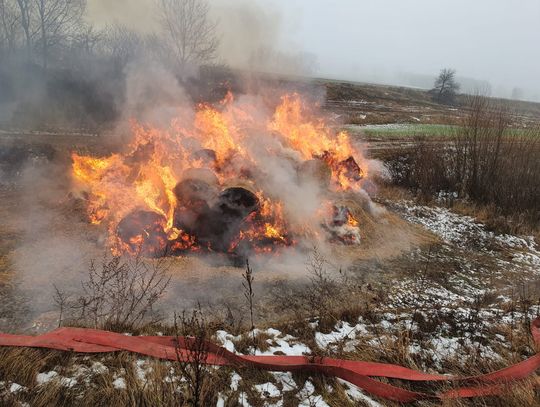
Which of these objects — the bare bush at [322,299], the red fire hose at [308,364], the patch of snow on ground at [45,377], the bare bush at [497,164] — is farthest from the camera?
the bare bush at [497,164]

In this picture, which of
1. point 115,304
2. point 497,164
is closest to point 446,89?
point 497,164

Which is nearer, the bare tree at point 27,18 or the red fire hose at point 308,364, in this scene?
the red fire hose at point 308,364

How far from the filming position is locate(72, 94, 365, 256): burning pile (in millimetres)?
6887

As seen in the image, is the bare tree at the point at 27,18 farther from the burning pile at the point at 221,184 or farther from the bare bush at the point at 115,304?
the bare bush at the point at 115,304

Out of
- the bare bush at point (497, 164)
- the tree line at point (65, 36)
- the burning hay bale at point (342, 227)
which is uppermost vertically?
the tree line at point (65, 36)

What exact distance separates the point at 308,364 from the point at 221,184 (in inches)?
186

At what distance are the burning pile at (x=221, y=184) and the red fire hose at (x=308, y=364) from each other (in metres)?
2.96

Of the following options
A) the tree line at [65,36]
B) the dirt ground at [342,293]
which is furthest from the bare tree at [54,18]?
the dirt ground at [342,293]

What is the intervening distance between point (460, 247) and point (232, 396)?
781cm

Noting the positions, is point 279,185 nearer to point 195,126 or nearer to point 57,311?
point 195,126

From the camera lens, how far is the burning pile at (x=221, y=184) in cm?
689

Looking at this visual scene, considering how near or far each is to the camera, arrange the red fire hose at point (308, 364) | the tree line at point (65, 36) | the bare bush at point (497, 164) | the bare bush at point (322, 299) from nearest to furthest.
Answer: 1. the red fire hose at point (308, 364)
2. the bare bush at point (322, 299)
3. the bare bush at point (497, 164)
4. the tree line at point (65, 36)

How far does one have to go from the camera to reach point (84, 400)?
2809mm

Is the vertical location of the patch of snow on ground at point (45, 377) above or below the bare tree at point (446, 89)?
below
